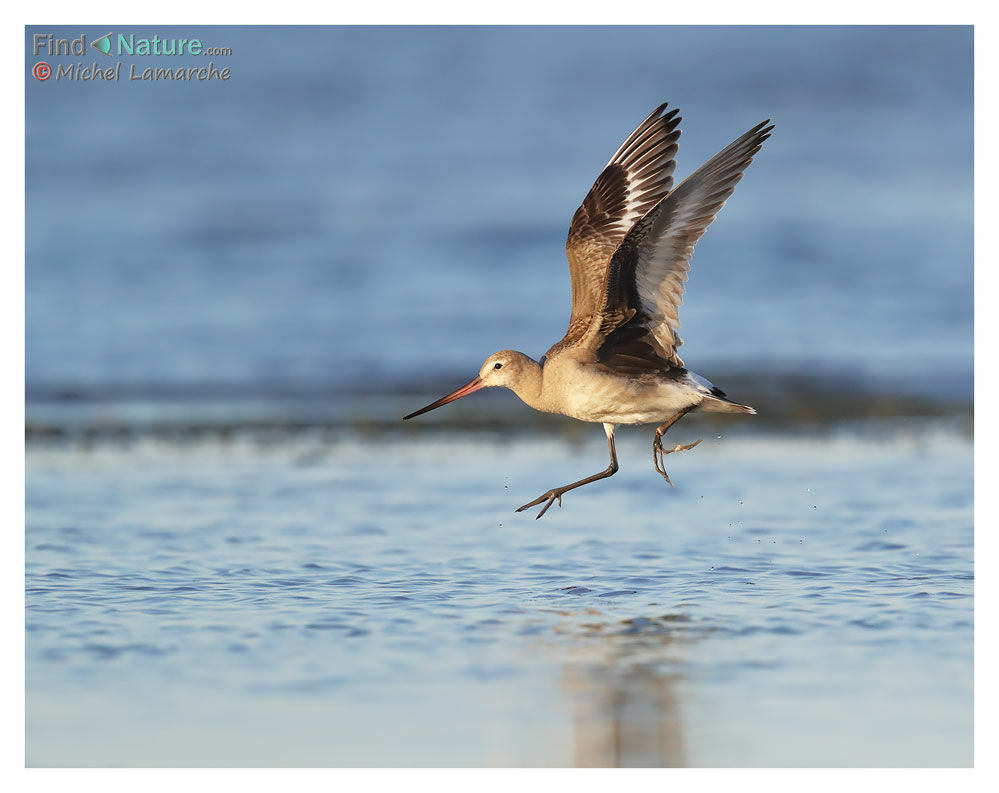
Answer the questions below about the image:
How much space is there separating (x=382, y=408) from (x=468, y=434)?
1.01 metres

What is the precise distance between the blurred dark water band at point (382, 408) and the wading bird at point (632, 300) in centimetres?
354

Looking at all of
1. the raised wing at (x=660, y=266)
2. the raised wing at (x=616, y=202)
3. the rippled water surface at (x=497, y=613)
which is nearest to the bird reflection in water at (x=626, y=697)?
the rippled water surface at (x=497, y=613)

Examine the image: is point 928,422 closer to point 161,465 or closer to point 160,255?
point 161,465

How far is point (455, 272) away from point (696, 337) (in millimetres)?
3053

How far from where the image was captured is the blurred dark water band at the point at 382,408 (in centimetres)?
1031

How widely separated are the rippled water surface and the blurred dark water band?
3.69 feet

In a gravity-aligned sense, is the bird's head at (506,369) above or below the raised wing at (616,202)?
below

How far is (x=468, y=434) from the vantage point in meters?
10.3

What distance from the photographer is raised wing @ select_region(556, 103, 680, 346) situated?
22.0 feet

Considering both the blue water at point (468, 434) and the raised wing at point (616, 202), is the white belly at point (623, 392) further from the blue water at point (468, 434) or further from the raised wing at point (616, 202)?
the blue water at point (468, 434)

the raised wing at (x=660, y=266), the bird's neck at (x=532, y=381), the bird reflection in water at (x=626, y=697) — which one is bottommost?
the bird reflection in water at (x=626, y=697)

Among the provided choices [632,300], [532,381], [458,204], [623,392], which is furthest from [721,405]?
[458,204]

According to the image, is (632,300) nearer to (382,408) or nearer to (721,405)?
(721,405)
